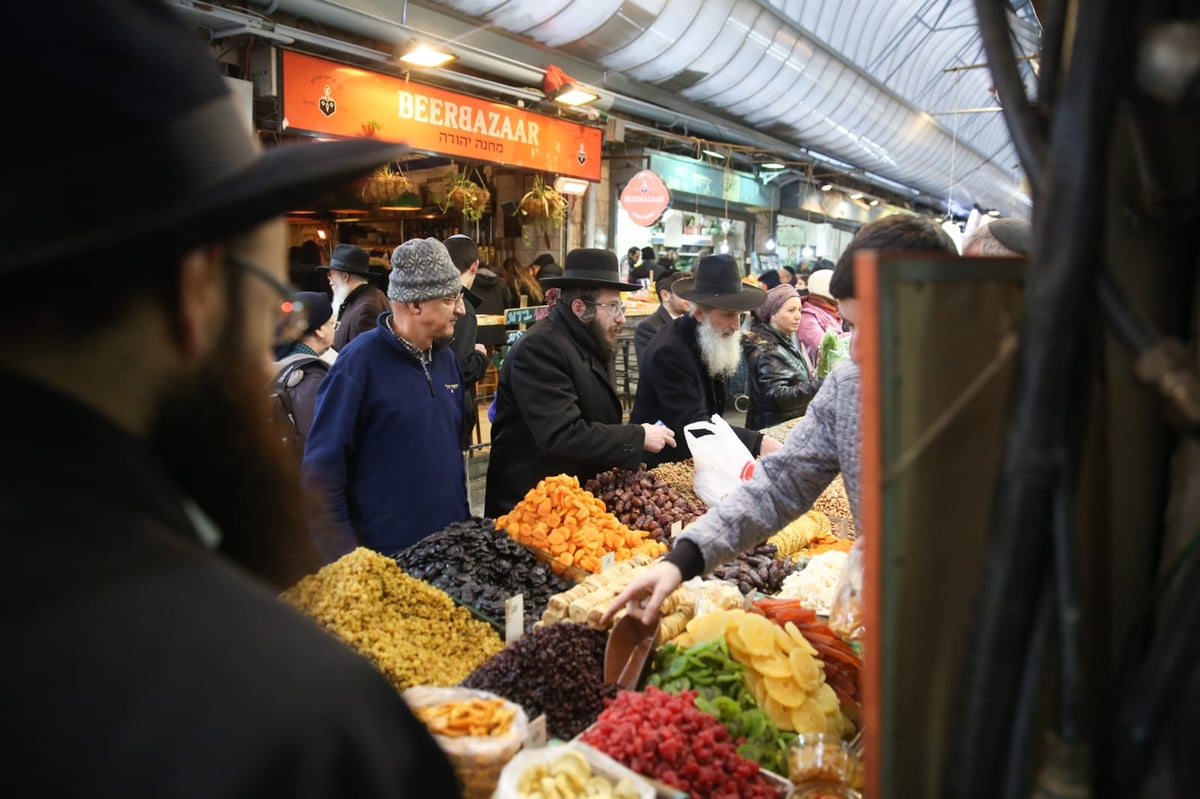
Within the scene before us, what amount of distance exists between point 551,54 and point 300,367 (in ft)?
19.1

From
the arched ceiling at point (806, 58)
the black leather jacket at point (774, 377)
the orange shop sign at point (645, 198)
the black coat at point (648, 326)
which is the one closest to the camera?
the black leather jacket at point (774, 377)

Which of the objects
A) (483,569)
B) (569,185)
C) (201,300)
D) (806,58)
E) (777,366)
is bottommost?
(483,569)

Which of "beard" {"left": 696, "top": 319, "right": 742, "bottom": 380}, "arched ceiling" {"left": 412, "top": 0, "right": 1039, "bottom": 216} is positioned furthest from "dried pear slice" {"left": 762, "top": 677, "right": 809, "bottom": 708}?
"arched ceiling" {"left": 412, "top": 0, "right": 1039, "bottom": 216}

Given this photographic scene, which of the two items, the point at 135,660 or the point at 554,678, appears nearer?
the point at 135,660

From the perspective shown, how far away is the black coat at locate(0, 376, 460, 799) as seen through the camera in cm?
64

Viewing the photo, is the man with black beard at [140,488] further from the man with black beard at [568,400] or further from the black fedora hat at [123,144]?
the man with black beard at [568,400]

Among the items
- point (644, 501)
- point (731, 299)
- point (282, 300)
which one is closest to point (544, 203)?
point (731, 299)

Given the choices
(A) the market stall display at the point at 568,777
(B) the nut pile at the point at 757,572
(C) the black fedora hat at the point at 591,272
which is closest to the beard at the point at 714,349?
(C) the black fedora hat at the point at 591,272

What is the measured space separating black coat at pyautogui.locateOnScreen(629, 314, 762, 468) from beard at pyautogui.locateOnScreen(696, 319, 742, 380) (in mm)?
38

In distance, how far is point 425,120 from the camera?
7.01 m

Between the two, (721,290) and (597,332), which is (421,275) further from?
(721,290)

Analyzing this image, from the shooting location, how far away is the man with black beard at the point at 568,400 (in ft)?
12.6

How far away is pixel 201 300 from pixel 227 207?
112mm

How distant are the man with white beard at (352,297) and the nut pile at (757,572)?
314cm
